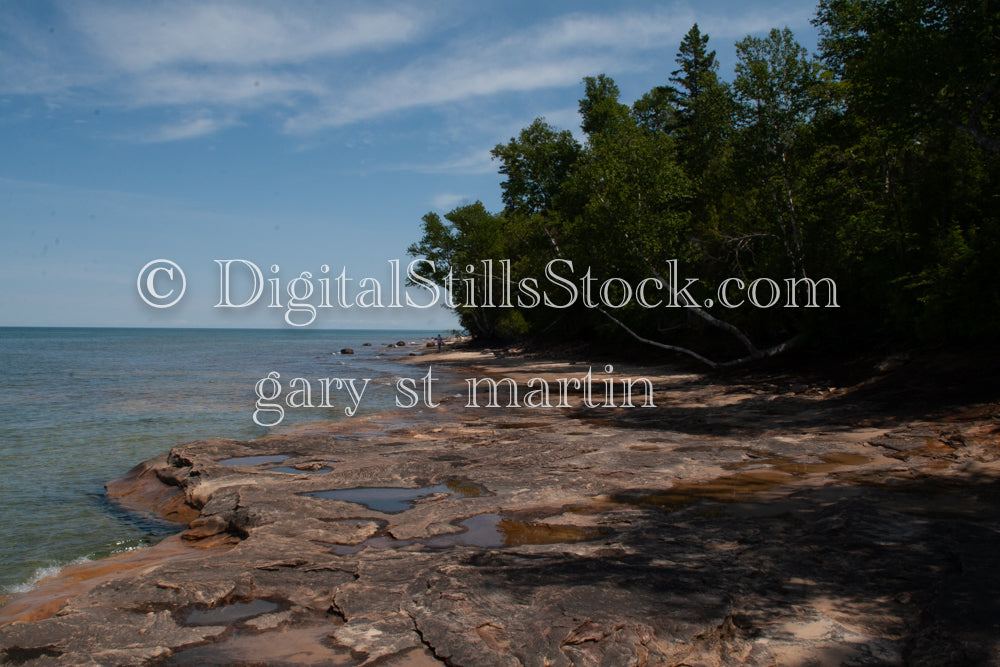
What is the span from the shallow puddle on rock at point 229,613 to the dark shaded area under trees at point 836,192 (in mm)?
13506

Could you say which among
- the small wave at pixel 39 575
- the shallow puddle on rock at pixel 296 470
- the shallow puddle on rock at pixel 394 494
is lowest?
the small wave at pixel 39 575

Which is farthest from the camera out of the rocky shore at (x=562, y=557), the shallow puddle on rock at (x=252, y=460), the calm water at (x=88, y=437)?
the shallow puddle on rock at (x=252, y=460)

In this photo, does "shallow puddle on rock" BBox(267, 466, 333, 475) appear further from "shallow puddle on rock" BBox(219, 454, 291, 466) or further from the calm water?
the calm water

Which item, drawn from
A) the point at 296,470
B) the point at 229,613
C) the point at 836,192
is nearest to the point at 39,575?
the point at 229,613

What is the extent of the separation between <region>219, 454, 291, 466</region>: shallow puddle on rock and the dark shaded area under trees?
13.3m

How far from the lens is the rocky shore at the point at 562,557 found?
151 inches

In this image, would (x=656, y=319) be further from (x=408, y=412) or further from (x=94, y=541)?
(x=94, y=541)

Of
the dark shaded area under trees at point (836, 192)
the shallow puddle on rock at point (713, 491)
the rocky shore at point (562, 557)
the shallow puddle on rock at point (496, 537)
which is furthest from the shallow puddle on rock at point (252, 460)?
the dark shaded area under trees at point (836, 192)

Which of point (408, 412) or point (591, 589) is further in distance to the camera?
point (408, 412)

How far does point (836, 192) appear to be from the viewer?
1777 cm

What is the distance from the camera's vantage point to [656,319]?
2912 centimetres

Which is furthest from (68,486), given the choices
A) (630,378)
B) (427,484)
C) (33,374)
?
(33,374)

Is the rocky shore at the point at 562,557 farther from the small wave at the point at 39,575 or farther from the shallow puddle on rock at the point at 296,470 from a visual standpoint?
the small wave at the point at 39,575

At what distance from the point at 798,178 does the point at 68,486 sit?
19.6m
